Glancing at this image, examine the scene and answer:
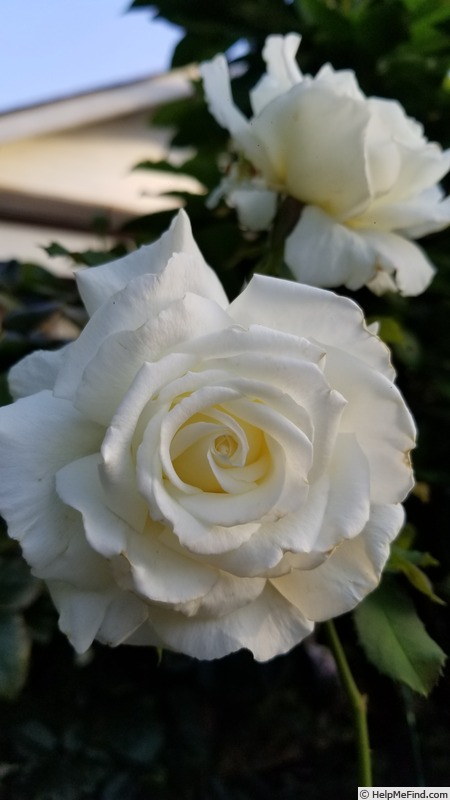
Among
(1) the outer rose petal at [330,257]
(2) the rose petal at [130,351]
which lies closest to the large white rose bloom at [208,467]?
(2) the rose petal at [130,351]

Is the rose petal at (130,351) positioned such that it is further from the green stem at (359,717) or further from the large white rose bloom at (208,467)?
the green stem at (359,717)

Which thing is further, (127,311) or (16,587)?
(16,587)

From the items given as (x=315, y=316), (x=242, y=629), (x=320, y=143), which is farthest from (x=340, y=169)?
(x=242, y=629)

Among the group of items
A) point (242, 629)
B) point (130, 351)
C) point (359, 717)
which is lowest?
point (359, 717)

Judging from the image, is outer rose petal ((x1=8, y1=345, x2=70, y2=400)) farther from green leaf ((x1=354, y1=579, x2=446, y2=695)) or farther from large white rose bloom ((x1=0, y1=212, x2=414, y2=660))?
green leaf ((x1=354, y1=579, x2=446, y2=695))

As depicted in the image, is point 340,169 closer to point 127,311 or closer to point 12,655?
point 127,311

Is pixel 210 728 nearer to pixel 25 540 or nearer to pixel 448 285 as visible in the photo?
pixel 25 540
